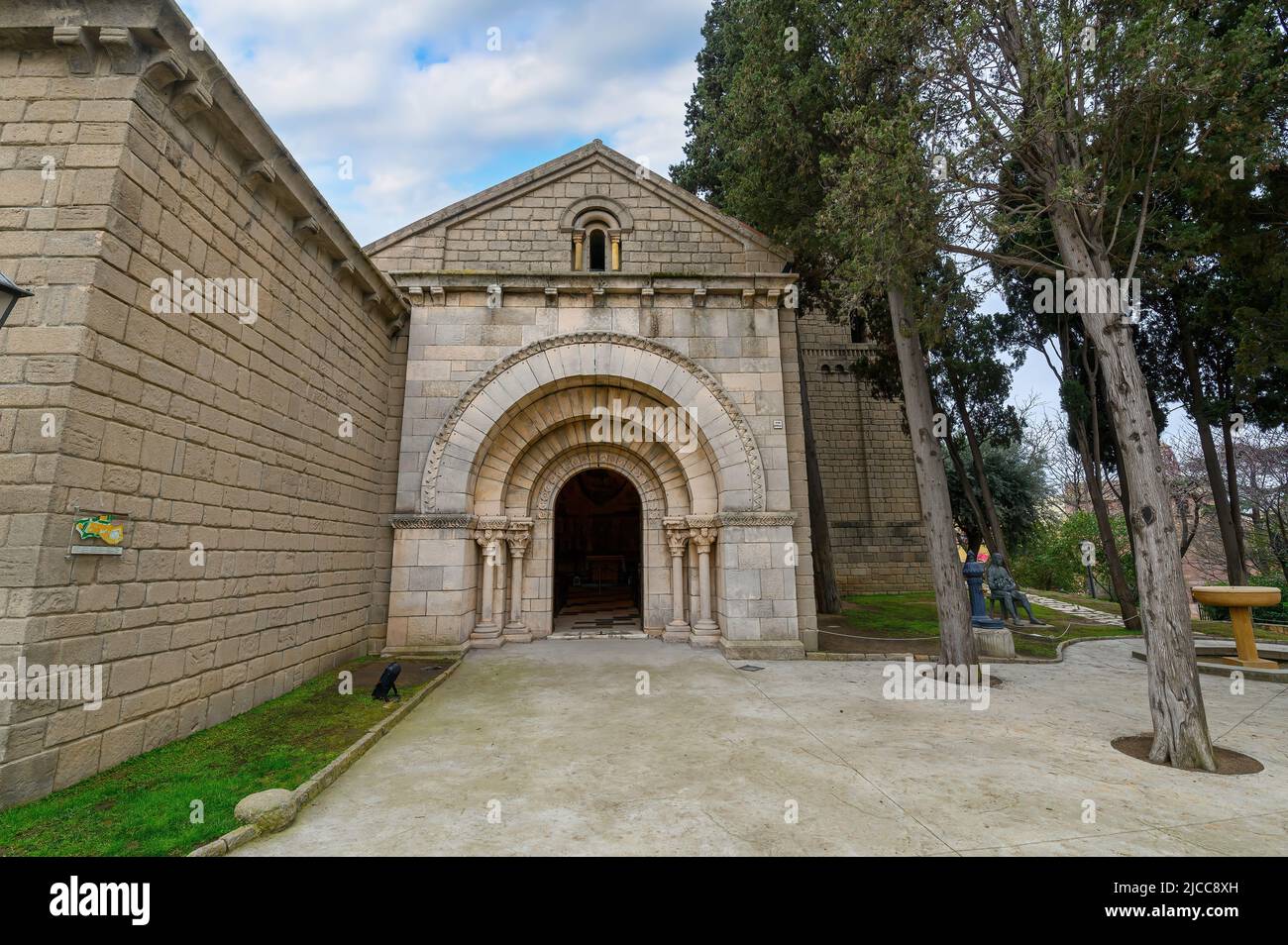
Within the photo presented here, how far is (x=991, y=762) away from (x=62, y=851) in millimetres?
6162

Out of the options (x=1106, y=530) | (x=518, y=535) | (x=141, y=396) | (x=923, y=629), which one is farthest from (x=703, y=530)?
(x=1106, y=530)

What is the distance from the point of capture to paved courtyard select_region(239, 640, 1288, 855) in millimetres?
3064

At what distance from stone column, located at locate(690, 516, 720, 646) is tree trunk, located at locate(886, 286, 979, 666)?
3399mm

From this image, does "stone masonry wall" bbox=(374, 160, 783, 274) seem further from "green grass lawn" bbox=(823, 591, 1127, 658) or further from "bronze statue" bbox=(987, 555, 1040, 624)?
"bronze statue" bbox=(987, 555, 1040, 624)

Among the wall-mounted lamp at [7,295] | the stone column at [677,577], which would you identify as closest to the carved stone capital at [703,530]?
the stone column at [677,577]

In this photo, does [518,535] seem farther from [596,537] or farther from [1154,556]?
[596,537]

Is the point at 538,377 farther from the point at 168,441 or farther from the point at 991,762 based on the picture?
the point at 991,762

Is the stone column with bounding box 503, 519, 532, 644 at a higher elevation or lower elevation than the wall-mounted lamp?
lower

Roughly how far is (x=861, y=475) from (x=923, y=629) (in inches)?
356

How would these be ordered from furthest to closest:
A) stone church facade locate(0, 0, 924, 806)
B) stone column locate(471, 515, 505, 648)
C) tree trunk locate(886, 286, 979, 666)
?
stone column locate(471, 515, 505, 648) < tree trunk locate(886, 286, 979, 666) < stone church facade locate(0, 0, 924, 806)

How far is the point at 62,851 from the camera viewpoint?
2820 mm

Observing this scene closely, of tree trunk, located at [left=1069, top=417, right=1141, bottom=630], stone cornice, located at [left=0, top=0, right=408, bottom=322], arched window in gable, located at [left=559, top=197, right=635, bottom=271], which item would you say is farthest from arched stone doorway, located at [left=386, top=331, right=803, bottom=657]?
tree trunk, located at [left=1069, top=417, right=1141, bottom=630]

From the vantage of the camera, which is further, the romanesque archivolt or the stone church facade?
the romanesque archivolt

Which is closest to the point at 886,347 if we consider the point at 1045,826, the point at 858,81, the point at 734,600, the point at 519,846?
the point at 858,81
